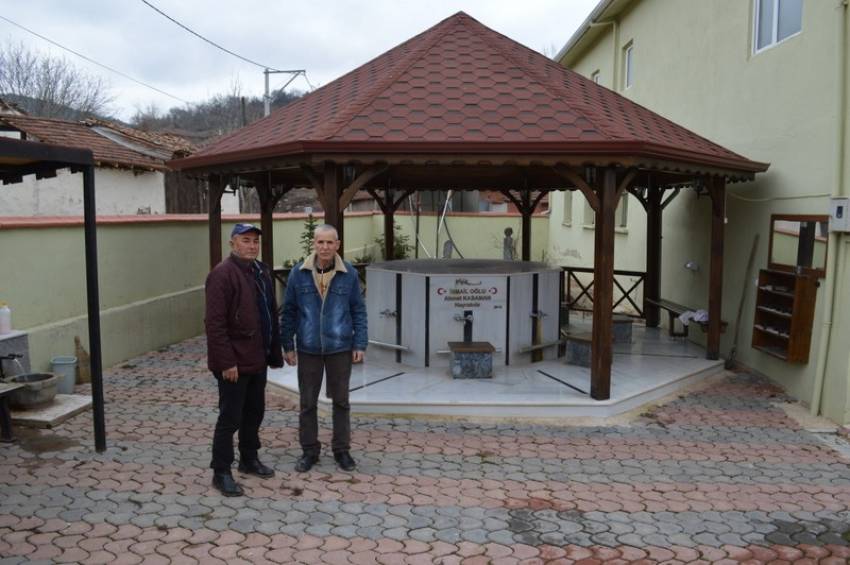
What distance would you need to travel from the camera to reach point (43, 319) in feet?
25.2

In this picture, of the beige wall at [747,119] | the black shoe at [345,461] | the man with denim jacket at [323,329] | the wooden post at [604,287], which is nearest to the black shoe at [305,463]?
the man with denim jacket at [323,329]

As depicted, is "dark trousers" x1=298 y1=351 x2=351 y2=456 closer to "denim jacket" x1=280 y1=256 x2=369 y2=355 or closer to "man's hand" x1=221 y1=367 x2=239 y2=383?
"denim jacket" x1=280 y1=256 x2=369 y2=355

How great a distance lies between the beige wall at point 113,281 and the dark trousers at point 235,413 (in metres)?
3.68

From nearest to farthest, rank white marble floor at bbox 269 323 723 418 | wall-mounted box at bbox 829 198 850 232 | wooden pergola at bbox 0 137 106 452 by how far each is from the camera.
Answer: wooden pergola at bbox 0 137 106 452, wall-mounted box at bbox 829 198 850 232, white marble floor at bbox 269 323 723 418

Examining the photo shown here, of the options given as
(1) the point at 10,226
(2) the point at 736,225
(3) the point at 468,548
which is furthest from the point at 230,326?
(2) the point at 736,225

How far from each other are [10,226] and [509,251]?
29.2ft

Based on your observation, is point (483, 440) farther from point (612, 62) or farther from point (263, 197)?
point (612, 62)


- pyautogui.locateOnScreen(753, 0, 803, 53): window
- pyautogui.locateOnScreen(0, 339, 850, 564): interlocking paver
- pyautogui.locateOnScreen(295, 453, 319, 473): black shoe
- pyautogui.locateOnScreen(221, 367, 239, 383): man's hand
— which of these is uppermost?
pyautogui.locateOnScreen(753, 0, 803, 53): window

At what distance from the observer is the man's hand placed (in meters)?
4.58

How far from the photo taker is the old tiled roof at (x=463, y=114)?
6637mm

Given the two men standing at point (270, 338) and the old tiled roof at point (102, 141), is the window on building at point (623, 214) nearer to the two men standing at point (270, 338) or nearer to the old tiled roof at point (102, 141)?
the old tiled roof at point (102, 141)


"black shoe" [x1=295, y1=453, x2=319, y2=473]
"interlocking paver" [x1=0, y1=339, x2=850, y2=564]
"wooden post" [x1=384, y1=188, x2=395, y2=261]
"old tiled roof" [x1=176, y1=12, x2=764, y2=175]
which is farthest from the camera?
"wooden post" [x1=384, y1=188, x2=395, y2=261]

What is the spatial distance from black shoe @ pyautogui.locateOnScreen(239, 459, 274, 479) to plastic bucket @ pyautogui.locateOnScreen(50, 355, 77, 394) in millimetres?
3183

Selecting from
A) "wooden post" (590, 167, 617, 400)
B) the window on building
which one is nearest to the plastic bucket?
"wooden post" (590, 167, 617, 400)
